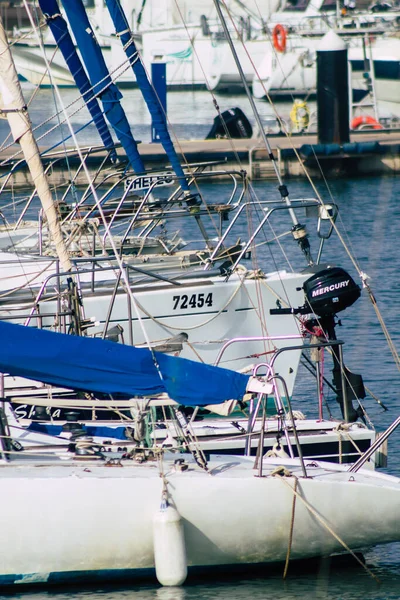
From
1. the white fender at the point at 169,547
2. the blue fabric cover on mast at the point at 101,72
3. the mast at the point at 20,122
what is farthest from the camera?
the blue fabric cover on mast at the point at 101,72

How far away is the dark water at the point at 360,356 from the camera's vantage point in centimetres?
865

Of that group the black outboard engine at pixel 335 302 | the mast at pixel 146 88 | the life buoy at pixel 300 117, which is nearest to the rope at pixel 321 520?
the black outboard engine at pixel 335 302

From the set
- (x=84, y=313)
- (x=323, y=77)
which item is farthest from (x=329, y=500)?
(x=323, y=77)

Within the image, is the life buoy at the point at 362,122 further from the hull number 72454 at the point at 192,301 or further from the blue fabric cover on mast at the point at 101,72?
the hull number 72454 at the point at 192,301

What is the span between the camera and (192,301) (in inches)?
572

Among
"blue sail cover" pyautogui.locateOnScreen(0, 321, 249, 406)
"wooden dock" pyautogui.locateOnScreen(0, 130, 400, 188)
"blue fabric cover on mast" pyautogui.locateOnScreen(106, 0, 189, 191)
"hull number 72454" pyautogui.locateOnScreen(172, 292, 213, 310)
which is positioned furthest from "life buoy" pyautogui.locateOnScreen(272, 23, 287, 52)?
"blue sail cover" pyautogui.locateOnScreen(0, 321, 249, 406)

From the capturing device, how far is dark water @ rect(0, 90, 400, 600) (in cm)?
865

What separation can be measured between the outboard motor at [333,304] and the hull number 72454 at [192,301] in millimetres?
3372

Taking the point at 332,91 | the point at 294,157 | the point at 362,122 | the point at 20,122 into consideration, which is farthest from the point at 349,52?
the point at 20,122

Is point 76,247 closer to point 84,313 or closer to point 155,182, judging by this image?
point 155,182

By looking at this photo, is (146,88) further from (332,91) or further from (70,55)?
(332,91)

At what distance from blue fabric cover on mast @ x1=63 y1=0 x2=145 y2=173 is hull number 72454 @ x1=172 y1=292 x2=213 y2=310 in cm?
405

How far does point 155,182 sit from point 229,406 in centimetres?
626

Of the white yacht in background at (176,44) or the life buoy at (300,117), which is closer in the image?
the life buoy at (300,117)
